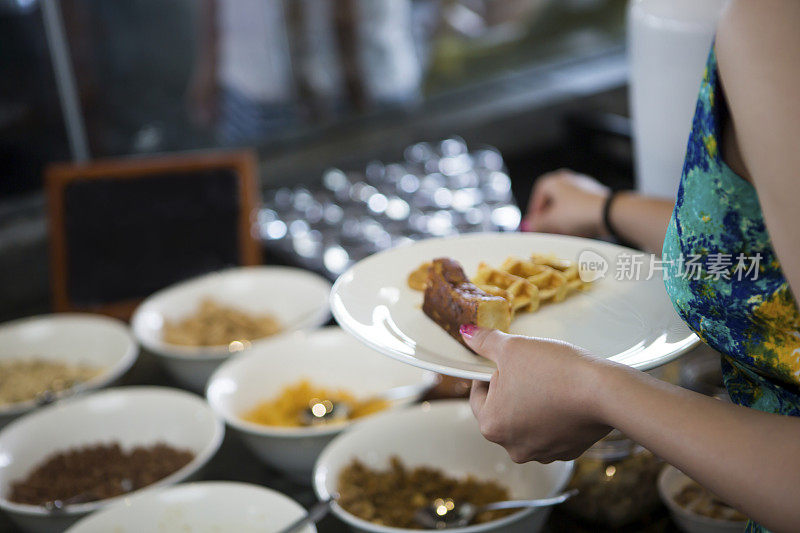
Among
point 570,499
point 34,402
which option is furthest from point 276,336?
point 570,499

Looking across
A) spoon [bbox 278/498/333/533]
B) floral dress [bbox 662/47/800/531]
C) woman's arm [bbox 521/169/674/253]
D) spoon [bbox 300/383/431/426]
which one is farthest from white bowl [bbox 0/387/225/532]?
floral dress [bbox 662/47/800/531]

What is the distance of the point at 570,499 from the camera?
1.21m

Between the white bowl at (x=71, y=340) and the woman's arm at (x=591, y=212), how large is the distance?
35.4 inches

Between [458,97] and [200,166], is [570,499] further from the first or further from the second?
[458,97]

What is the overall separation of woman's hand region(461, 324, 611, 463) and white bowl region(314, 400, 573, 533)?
1.28 feet

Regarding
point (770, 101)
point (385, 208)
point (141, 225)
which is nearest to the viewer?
point (770, 101)

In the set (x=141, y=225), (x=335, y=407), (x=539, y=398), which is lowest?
(x=335, y=407)

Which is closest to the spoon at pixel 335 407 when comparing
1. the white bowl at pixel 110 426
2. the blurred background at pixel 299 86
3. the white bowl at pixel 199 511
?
the white bowl at pixel 110 426

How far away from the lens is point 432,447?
4.36ft

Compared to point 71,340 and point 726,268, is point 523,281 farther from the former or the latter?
point 71,340

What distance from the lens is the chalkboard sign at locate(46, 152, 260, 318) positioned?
1934mm

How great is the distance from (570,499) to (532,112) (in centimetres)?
219

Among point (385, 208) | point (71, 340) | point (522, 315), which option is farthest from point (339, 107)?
point (522, 315)

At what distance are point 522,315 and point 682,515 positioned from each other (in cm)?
40
